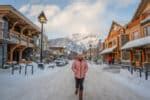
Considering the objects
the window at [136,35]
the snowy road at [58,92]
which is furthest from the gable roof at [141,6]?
the snowy road at [58,92]

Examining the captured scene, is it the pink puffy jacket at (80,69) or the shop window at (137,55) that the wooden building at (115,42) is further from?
the pink puffy jacket at (80,69)

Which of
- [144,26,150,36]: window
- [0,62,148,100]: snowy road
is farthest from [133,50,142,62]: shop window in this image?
[0,62,148,100]: snowy road

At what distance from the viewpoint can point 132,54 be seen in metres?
35.9

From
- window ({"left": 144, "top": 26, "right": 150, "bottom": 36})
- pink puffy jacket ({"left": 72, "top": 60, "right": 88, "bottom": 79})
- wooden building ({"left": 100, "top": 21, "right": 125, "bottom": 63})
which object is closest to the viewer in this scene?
pink puffy jacket ({"left": 72, "top": 60, "right": 88, "bottom": 79})

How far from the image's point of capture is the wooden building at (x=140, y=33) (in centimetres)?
2819

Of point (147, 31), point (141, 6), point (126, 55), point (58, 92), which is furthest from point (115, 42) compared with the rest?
point (58, 92)

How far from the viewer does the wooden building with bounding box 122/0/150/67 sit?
1110 inches

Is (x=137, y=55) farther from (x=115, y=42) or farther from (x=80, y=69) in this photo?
(x=80, y=69)

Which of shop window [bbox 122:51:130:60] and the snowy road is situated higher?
shop window [bbox 122:51:130:60]

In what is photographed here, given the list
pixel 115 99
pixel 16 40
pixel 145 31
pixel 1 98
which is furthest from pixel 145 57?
pixel 1 98

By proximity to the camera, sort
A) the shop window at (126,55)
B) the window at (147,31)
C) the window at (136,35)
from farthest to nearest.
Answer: the shop window at (126,55) < the window at (136,35) < the window at (147,31)

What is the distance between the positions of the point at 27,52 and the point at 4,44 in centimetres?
1750

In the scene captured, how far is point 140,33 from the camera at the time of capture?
1238 inches

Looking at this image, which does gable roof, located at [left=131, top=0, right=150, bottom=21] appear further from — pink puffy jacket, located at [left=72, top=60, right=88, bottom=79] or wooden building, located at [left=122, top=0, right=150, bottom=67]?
pink puffy jacket, located at [left=72, top=60, right=88, bottom=79]
